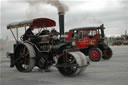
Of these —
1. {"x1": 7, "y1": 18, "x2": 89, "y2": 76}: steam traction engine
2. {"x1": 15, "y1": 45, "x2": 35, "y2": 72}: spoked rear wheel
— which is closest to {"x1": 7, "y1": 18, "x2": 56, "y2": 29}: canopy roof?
{"x1": 7, "y1": 18, "x2": 89, "y2": 76}: steam traction engine

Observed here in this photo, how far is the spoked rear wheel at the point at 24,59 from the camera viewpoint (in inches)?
294

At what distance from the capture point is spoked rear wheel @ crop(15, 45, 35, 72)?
7477mm

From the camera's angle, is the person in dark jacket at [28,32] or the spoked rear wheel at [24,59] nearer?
the spoked rear wheel at [24,59]

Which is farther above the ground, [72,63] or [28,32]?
[28,32]

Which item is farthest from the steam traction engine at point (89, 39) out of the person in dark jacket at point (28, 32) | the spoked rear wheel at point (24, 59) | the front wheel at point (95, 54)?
the spoked rear wheel at point (24, 59)

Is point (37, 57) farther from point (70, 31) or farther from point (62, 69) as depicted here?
point (70, 31)

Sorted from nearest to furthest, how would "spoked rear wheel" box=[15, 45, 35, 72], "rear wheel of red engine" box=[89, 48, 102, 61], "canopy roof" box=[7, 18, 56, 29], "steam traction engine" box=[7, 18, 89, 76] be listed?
"steam traction engine" box=[7, 18, 89, 76] → "spoked rear wheel" box=[15, 45, 35, 72] → "canopy roof" box=[7, 18, 56, 29] → "rear wheel of red engine" box=[89, 48, 102, 61]

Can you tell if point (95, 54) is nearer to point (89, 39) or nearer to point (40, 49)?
point (89, 39)

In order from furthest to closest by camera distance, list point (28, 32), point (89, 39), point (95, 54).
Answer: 1. point (89, 39)
2. point (95, 54)
3. point (28, 32)

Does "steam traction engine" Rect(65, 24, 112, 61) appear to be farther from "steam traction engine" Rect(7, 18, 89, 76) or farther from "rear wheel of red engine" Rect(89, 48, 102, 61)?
"steam traction engine" Rect(7, 18, 89, 76)

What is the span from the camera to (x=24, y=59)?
780 centimetres

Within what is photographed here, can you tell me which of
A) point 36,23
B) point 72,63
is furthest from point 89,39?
point 72,63

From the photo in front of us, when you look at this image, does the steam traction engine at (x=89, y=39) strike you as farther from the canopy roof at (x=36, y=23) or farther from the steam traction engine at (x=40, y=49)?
the steam traction engine at (x=40, y=49)

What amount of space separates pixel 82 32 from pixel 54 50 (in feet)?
17.2
